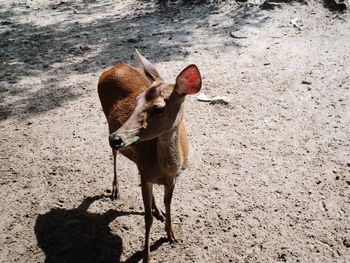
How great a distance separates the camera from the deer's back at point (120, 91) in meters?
3.73

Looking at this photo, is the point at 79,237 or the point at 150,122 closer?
the point at 150,122

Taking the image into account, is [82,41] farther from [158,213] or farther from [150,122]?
[150,122]

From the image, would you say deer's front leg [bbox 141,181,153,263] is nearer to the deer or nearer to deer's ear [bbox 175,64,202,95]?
the deer

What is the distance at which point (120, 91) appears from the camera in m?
3.90

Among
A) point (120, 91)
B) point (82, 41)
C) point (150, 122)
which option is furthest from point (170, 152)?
point (82, 41)

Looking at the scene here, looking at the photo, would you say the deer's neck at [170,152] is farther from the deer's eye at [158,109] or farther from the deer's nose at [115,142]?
the deer's nose at [115,142]

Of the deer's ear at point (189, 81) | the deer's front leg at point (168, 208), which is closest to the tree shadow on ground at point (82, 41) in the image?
the deer's front leg at point (168, 208)

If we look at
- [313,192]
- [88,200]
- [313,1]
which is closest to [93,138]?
[88,200]

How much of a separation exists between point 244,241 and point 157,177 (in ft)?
3.94

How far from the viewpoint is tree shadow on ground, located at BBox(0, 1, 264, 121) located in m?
6.70

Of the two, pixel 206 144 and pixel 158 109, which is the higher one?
pixel 158 109

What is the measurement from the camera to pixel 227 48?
7.49m

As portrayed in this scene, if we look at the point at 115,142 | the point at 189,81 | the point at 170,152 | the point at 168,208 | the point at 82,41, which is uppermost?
the point at 189,81

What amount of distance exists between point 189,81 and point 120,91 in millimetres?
1332
